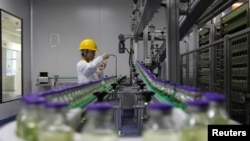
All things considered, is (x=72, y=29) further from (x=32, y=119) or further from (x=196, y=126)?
(x=196, y=126)

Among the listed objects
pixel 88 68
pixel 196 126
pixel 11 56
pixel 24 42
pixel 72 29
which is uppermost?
pixel 72 29

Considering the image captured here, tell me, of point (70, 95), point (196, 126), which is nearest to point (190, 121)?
point (196, 126)

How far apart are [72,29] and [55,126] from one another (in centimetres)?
619

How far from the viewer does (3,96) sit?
527 centimetres

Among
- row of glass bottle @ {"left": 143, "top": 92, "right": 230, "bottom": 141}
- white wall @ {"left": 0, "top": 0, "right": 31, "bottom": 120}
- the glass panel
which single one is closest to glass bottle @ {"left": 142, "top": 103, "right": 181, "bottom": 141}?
row of glass bottle @ {"left": 143, "top": 92, "right": 230, "bottom": 141}

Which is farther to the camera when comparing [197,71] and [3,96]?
[3,96]

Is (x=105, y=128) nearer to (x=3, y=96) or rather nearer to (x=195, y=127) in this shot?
(x=195, y=127)

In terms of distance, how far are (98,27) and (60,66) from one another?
4.39 feet

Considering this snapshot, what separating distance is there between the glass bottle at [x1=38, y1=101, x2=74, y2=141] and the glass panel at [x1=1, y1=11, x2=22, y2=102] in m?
5.01

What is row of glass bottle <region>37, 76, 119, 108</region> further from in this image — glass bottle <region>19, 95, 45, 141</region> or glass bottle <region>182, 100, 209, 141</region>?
glass bottle <region>182, 100, 209, 141</region>

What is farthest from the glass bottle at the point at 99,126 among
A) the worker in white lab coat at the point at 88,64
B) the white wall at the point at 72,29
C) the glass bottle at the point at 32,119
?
the white wall at the point at 72,29

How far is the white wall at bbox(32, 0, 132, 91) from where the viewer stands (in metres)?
6.46

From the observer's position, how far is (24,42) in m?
6.12

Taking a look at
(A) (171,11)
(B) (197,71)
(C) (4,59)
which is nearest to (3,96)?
(C) (4,59)
